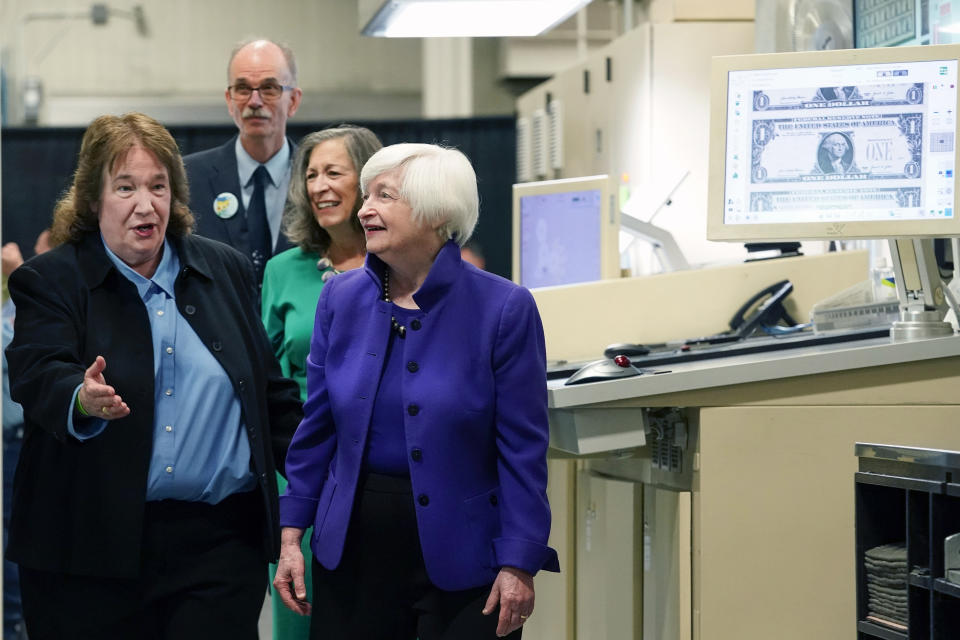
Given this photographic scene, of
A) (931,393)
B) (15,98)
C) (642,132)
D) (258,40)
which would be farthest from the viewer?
(15,98)

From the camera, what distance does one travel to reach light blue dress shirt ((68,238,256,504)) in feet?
6.94

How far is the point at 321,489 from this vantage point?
7.07 ft

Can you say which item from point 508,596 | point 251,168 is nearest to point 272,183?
point 251,168

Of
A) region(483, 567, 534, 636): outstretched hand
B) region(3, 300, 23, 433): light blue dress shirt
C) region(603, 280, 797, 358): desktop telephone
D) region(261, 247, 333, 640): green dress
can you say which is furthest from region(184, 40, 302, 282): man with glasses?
region(3, 300, 23, 433): light blue dress shirt

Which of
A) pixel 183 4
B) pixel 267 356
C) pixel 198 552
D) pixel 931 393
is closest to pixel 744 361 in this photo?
pixel 931 393

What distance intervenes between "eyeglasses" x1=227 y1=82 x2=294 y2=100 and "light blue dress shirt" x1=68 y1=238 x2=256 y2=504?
1027 mm

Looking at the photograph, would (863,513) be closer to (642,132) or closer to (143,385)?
(143,385)

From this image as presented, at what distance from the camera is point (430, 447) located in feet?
6.58

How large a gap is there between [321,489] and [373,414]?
192 mm

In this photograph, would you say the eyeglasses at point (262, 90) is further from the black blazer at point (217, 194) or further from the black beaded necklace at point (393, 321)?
the black beaded necklace at point (393, 321)

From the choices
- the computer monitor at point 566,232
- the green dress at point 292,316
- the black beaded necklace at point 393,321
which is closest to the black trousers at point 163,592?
the black beaded necklace at point 393,321

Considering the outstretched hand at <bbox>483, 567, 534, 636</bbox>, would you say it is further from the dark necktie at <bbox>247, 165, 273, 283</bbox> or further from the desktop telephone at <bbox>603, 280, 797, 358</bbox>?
the dark necktie at <bbox>247, 165, 273, 283</bbox>

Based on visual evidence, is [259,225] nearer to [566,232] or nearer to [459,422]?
[566,232]

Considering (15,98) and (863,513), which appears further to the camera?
(15,98)
